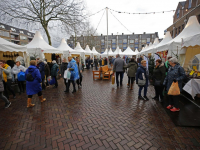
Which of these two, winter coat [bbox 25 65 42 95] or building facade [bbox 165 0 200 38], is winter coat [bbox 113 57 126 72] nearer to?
winter coat [bbox 25 65 42 95]

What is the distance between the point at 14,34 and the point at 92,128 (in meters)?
67.1

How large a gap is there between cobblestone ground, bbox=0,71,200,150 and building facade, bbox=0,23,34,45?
57565mm

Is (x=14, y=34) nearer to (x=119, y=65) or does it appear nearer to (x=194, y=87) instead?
(x=119, y=65)

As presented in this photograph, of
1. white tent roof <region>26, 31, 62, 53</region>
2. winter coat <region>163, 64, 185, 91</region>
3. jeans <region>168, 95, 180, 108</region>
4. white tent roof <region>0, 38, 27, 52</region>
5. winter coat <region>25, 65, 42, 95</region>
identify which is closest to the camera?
winter coat <region>163, 64, 185, 91</region>

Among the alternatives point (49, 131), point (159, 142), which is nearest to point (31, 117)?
point (49, 131)

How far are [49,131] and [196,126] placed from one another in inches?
138

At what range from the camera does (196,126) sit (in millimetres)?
2713

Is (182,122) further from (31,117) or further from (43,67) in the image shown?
(43,67)

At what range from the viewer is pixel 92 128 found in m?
2.75

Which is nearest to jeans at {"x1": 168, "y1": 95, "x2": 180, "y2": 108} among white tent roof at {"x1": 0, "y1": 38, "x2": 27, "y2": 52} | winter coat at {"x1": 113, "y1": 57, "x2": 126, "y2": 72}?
winter coat at {"x1": 113, "y1": 57, "x2": 126, "y2": 72}

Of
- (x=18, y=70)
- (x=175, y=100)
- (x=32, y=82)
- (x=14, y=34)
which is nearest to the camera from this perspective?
(x=175, y=100)

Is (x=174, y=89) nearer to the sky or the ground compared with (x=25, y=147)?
nearer to the sky

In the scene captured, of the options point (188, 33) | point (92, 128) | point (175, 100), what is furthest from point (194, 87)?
point (188, 33)

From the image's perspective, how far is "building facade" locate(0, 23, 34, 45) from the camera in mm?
46850
